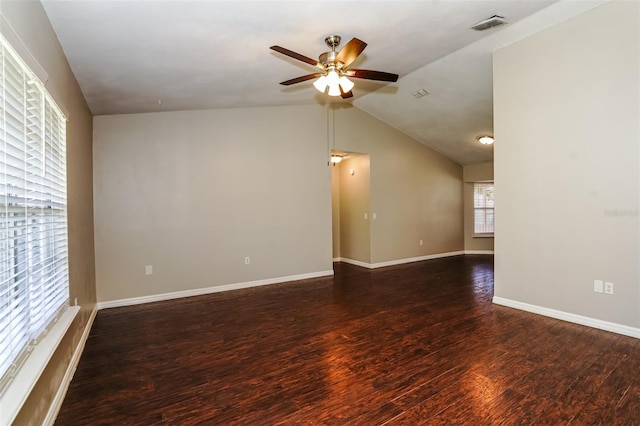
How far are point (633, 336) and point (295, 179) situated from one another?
4.54m

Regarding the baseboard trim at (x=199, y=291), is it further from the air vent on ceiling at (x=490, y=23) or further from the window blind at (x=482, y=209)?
the window blind at (x=482, y=209)

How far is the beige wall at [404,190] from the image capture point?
6445 mm

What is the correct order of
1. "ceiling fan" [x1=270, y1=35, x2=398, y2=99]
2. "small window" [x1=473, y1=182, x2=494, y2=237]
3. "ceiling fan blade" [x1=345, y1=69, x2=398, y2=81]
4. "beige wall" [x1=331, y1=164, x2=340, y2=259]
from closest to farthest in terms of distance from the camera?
"ceiling fan" [x1=270, y1=35, x2=398, y2=99] < "ceiling fan blade" [x1=345, y1=69, x2=398, y2=81] < "beige wall" [x1=331, y1=164, x2=340, y2=259] < "small window" [x1=473, y1=182, x2=494, y2=237]

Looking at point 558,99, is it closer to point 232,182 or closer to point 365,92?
point 365,92

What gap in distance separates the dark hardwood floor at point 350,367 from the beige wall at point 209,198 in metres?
0.73

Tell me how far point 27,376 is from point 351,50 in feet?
9.48

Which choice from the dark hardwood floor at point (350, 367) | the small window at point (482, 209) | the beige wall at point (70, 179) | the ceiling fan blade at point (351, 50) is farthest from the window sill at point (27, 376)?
the small window at point (482, 209)

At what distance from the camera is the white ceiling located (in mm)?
2338

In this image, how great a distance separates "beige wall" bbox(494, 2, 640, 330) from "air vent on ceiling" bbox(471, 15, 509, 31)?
0.64 meters

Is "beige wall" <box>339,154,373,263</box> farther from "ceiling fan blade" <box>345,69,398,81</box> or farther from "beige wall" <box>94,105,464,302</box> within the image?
"ceiling fan blade" <box>345,69,398,81</box>

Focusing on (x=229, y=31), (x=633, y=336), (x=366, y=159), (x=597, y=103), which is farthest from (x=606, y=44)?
(x=366, y=159)

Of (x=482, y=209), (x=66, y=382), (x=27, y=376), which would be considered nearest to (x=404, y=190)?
(x=482, y=209)

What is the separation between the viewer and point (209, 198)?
490cm

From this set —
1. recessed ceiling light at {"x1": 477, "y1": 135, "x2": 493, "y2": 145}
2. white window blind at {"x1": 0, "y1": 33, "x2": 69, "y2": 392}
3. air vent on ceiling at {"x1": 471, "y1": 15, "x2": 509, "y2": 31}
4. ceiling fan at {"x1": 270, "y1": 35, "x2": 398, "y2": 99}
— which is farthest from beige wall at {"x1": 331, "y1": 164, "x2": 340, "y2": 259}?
white window blind at {"x1": 0, "y1": 33, "x2": 69, "y2": 392}
